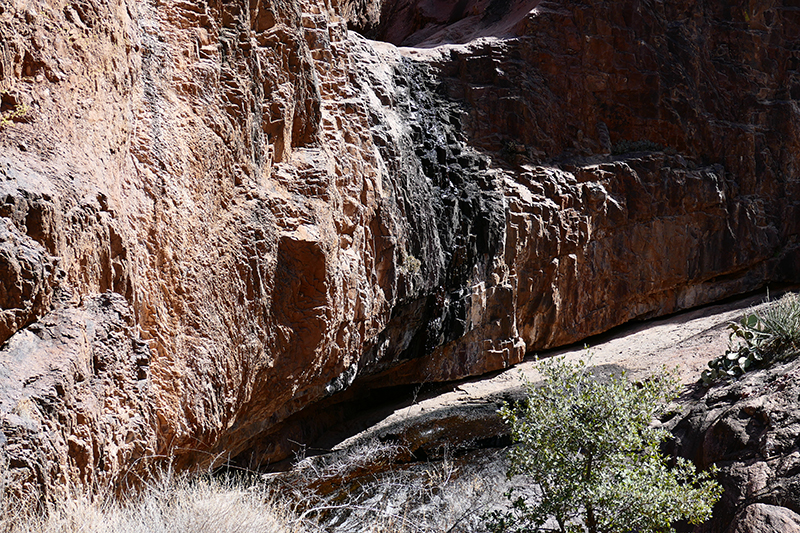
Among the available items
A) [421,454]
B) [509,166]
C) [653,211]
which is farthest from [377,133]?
[653,211]

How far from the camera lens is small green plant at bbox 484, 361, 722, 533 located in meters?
4.89

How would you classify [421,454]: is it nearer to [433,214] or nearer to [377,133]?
[433,214]

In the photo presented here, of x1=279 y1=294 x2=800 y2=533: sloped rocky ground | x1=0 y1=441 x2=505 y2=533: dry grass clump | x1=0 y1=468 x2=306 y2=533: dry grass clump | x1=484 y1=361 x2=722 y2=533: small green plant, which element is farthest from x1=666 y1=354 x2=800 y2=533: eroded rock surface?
x1=0 y1=468 x2=306 y2=533: dry grass clump

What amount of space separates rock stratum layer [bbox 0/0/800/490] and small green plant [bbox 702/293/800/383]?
4.15 metres

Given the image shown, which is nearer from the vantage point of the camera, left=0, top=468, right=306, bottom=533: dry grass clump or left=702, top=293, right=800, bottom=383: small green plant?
left=0, top=468, right=306, bottom=533: dry grass clump

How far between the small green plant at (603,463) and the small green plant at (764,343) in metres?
3.43

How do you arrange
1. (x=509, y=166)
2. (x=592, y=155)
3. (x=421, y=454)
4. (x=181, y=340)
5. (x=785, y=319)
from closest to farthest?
(x=181, y=340) < (x=785, y=319) < (x=421, y=454) < (x=509, y=166) < (x=592, y=155)

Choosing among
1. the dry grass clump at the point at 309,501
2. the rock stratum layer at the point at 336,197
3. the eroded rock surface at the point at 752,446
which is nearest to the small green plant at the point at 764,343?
the eroded rock surface at the point at 752,446

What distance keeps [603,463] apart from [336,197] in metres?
4.47

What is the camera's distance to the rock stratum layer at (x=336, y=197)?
4.55 meters

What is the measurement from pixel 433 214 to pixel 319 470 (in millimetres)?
4387

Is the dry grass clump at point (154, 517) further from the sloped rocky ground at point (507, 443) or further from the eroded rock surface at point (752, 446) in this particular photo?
the eroded rock surface at point (752, 446)

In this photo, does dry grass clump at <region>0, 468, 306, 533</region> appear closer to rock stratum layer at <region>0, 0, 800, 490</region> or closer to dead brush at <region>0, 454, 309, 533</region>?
dead brush at <region>0, 454, 309, 533</region>

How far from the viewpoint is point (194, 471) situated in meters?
6.55
